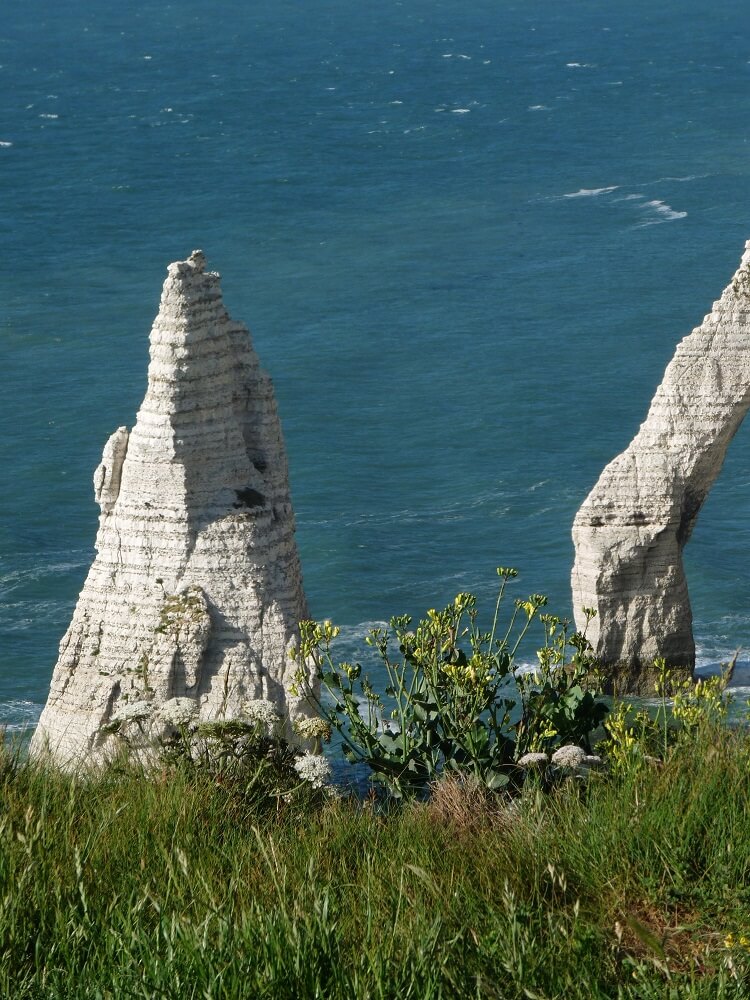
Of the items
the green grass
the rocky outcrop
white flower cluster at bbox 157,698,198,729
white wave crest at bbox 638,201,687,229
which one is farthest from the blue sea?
the green grass

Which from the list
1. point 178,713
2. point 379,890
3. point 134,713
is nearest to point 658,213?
point 134,713

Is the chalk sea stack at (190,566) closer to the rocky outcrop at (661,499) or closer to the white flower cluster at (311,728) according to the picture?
the white flower cluster at (311,728)

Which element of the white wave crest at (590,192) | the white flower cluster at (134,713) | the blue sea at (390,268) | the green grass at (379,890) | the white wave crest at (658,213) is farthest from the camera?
the white wave crest at (590,192)

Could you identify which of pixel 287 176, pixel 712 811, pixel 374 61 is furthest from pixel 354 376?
pixel 374 61

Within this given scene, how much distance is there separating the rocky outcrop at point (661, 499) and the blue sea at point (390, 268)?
3501mm

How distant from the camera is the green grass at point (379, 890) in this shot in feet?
30.8

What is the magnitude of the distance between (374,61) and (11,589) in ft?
323

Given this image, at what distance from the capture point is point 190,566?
21.3 metres

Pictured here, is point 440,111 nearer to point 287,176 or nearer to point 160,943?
point 287,176

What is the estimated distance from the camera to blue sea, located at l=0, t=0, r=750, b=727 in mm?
45594

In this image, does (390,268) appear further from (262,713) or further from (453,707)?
(262,713)

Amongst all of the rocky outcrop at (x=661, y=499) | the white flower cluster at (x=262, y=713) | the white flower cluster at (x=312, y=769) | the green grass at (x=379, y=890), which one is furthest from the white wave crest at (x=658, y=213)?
the green grass at (x=379, y=890)

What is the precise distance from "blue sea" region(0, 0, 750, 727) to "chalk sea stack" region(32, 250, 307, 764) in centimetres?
1200

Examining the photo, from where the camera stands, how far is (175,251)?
79.9 m
